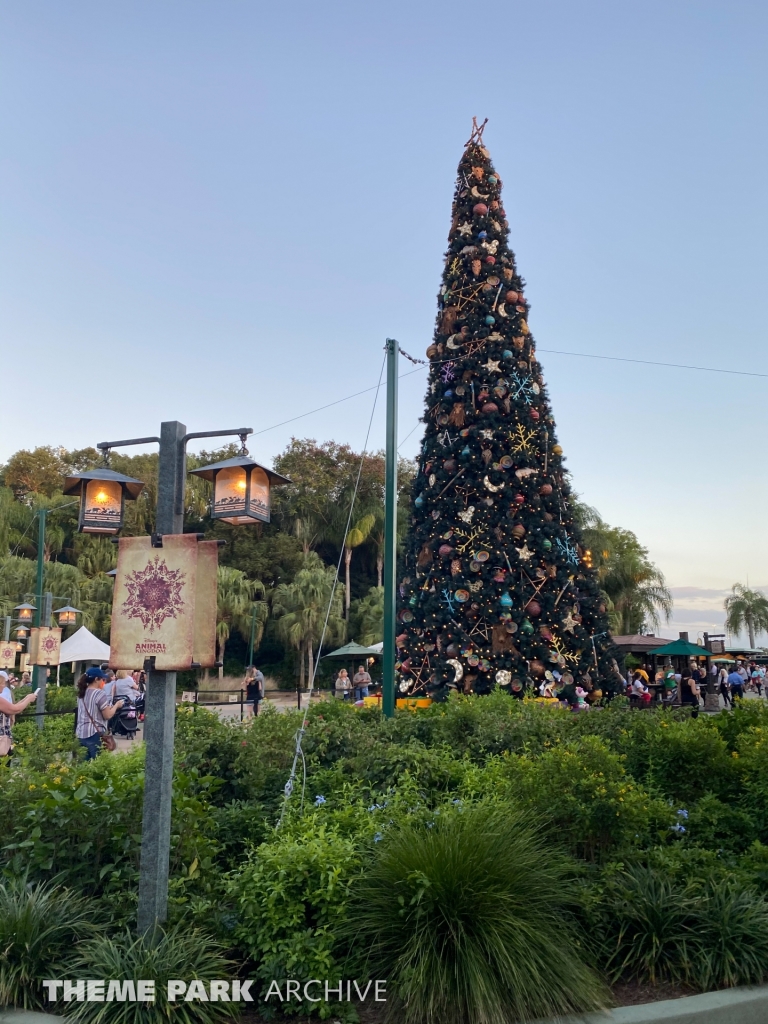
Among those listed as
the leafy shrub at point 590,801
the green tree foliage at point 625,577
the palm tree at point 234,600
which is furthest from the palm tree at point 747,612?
the leafy shrub at point 590,801

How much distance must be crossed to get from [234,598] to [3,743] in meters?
27.7

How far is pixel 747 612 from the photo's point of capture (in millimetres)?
83938

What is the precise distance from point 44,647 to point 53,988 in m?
11.2

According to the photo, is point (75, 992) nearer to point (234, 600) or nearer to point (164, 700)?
point (164, 700)

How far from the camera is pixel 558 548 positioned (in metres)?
12.9

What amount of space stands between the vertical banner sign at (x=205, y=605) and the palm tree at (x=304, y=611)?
105 ft

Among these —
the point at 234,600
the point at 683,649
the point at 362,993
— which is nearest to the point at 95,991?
the point at 362,993

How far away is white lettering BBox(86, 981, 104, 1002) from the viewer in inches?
143

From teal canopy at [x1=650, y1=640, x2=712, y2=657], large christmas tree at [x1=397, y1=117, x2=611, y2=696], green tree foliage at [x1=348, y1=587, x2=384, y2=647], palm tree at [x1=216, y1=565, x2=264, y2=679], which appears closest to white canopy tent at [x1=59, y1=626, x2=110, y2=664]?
palm tree at [x1=216, y1=565, x2=264, y2=679]

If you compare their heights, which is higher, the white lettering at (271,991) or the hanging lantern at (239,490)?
the hanging lantern at (239,490)

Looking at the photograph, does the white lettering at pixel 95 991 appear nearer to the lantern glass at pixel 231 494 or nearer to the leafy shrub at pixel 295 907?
the leafy shrub at pixel 295 907

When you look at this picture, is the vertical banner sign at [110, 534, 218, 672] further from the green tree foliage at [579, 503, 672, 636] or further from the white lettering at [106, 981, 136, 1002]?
the green tree foliage at [579, 503, 672, 636]

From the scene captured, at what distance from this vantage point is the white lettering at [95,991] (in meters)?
3.64

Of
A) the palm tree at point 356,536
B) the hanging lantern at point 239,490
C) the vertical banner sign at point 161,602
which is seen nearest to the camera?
the vertical banner sign at point 161,602
